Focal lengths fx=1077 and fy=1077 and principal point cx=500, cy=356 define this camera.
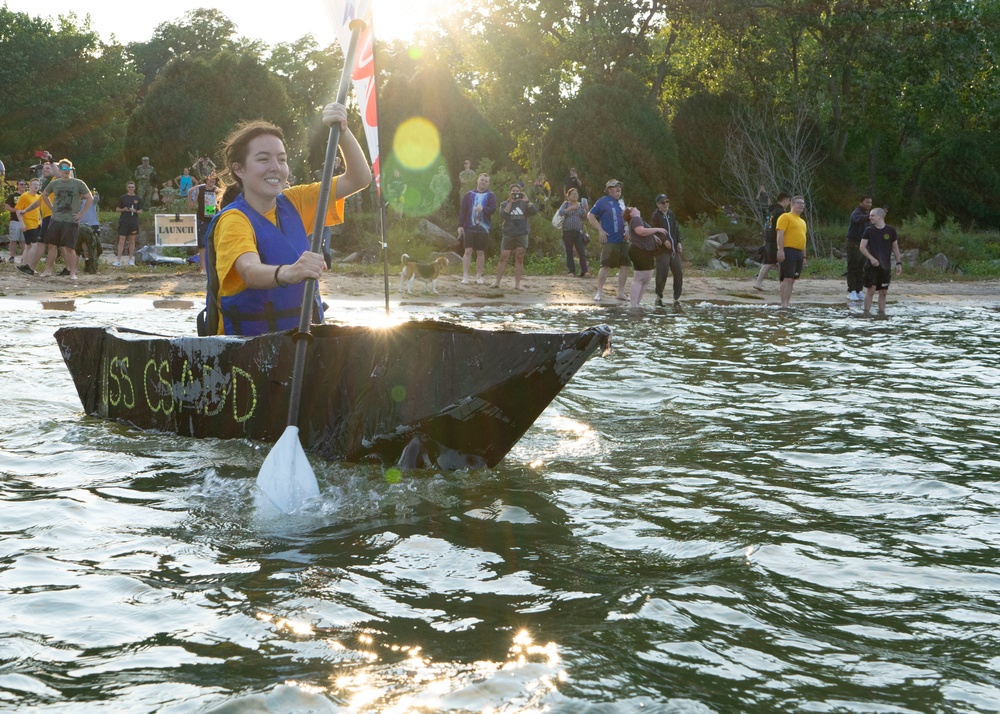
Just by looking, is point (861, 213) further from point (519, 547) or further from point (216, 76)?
point (216, 76)

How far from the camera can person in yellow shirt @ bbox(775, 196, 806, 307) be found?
16781mm

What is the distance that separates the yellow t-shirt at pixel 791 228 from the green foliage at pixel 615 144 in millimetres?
12925

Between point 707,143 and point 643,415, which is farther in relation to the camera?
point 707,143

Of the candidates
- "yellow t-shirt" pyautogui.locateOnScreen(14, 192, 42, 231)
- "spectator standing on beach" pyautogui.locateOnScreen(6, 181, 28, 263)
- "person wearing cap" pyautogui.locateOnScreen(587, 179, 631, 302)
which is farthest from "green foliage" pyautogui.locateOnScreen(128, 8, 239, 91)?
"person wearing cap" pyautogui.locateOnScreen(587, 179, 631, 302)

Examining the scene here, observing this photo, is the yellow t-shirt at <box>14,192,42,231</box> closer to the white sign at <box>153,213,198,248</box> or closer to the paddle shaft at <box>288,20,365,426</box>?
the white sign at <box>153,213,198,248</box>

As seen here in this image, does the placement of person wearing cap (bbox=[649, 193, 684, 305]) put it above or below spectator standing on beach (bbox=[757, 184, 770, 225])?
below

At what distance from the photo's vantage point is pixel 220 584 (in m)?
4.01

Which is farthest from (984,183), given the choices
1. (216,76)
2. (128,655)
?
(128,655)

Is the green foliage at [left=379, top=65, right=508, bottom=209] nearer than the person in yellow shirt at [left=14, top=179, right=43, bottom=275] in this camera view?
No

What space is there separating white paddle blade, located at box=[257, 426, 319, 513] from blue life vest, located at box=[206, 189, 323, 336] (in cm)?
90

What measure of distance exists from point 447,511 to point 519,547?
2.08 ft

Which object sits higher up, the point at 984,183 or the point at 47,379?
the point at 984,183

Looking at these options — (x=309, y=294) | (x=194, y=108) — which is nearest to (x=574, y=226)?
(x=309, y=294)

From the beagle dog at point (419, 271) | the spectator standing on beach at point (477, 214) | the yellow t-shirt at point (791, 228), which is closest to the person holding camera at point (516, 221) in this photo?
the spectator standing on beach at point (477, 214)
